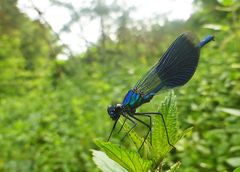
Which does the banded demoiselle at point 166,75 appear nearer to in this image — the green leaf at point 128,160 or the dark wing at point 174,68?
the dark wing at point 174,68

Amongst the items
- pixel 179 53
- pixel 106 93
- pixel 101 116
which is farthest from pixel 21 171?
pixel 179 53

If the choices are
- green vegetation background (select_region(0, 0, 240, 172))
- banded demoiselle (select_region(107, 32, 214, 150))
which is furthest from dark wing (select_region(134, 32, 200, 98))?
green vegetation background (select_region(0, 0, 240, 172))

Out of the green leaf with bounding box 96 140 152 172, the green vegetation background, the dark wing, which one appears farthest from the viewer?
the green vegetation background

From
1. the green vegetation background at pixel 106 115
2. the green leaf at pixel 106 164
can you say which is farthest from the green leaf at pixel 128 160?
the green vegetation background at pixel 106 115

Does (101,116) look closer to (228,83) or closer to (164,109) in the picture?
(228,83)

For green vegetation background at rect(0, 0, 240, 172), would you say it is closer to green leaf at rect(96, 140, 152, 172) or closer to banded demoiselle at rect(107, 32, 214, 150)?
banded demoiselle at rect(107, 32, 214, 150)

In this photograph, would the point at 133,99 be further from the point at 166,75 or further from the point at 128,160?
the point at 128,160

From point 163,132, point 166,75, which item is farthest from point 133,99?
point 163,132
